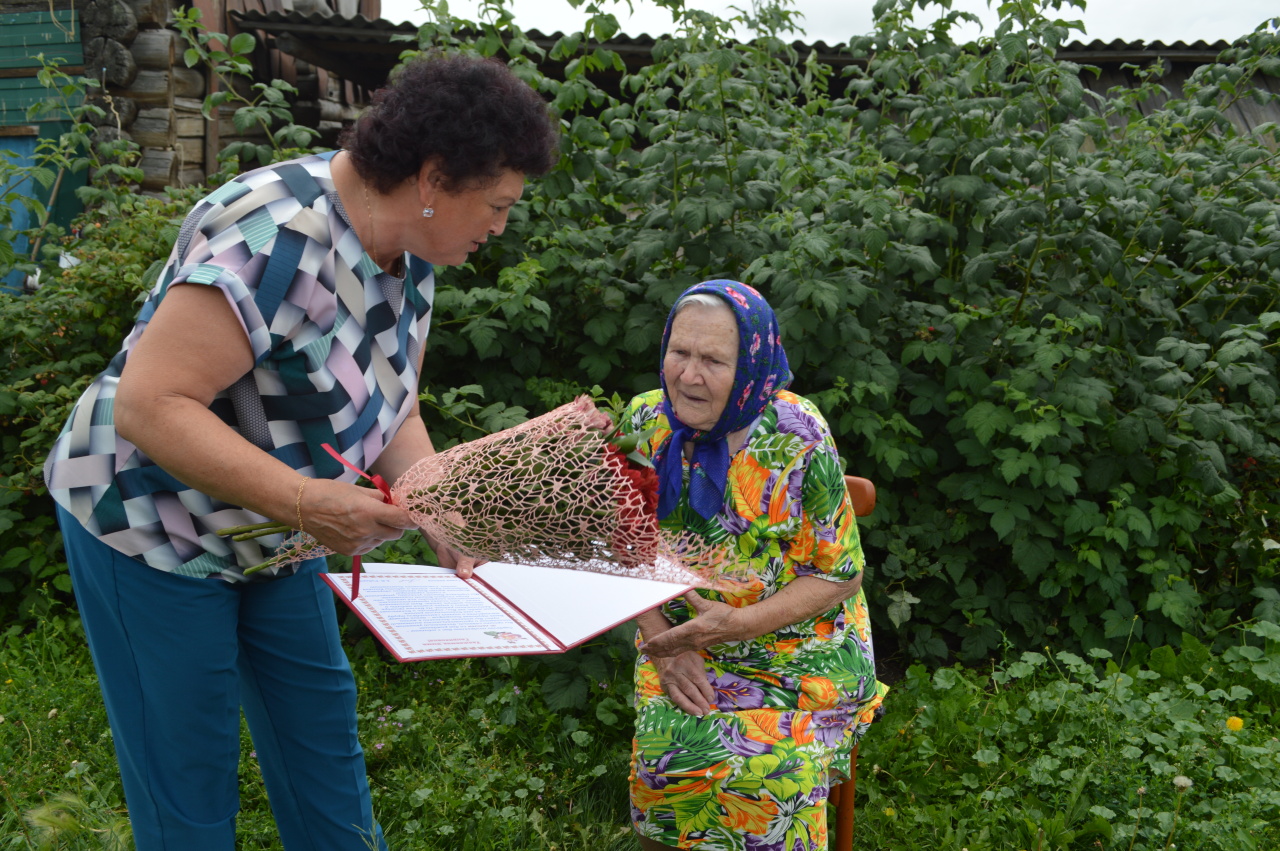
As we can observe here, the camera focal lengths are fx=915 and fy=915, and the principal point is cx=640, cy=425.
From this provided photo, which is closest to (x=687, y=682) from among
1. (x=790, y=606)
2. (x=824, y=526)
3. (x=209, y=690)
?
(x=790, y=606)

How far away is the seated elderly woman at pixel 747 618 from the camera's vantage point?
2.25 meters

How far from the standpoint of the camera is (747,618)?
A: 229 centimetres

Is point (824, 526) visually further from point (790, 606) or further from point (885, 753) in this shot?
point (885, 753)

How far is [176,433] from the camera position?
55.9 inches

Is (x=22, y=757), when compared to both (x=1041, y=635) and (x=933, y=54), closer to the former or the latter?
→ (x=1041, y=635)

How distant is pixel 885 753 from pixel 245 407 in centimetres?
255

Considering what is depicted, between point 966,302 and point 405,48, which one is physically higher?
point 405,48

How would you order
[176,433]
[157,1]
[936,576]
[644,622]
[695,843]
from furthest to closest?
[157,1] < [936,576] < [644,622] < [695,843] < [176,433]

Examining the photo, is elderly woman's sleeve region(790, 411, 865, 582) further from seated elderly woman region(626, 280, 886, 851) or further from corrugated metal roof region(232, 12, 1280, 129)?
corrugated metal roof region(232, 12, 1280, 129)

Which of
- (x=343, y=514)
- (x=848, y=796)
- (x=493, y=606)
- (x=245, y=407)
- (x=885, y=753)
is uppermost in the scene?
(x=245, y=407)

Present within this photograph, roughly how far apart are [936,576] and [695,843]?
2.15m

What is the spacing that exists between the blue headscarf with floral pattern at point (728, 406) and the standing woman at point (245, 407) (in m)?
0.70

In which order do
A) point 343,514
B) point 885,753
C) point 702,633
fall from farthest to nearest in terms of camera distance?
point 885,753 → point 702,633 → point 343,514

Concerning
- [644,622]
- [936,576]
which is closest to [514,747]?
[644,622]
